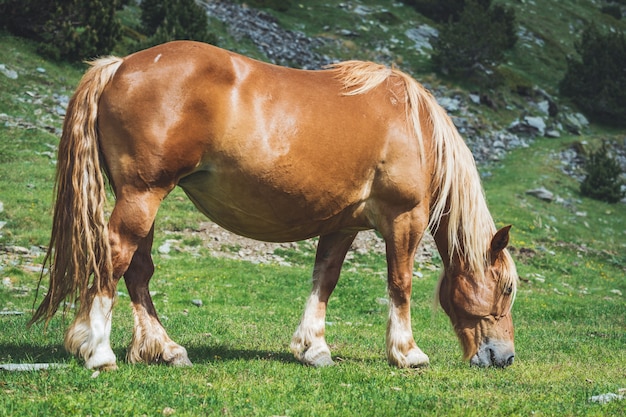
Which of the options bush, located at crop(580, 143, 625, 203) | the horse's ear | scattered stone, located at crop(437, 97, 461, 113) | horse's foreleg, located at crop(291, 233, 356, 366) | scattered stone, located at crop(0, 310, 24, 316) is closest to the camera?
horse's foreleg, located at crop(291, 233, 356, 366)

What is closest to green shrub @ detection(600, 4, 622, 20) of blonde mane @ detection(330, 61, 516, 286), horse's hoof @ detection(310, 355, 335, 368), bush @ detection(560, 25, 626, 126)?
bush @ detection(560, 25, 626, 126)

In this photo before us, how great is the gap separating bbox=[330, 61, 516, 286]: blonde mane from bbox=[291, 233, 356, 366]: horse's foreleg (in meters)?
0.91

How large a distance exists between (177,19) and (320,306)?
22.1 m

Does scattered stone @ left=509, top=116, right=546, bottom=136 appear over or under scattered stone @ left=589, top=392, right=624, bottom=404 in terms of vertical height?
under

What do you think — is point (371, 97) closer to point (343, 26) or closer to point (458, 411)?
point (458, 411)

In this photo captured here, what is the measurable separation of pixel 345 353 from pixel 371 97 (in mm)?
2557

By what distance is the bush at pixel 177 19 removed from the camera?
86.2 ft

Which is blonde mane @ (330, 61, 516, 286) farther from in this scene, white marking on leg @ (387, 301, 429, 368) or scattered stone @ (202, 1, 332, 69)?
scattered stone @ (202, 1, 332, 69)

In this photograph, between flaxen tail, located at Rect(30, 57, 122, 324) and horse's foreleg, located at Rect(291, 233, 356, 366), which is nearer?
flaxen tail, located at Rect(30, 57, 122, 324)

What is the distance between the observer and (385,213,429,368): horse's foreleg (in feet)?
20.4

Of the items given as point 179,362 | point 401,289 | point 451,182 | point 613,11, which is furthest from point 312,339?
point 613,11

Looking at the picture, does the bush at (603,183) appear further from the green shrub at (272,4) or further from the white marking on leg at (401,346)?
the white marking on leg at (401,346)

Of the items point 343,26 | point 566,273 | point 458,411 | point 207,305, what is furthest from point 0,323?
point 343,26

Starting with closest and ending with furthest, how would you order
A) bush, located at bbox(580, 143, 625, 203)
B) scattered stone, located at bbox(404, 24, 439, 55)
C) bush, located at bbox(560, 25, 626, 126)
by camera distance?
bush, located at bbox(580, 143, 625, 203)
bush, located at bbox(560, 25, 626, 126)
scattered stone, located at bbox(404, 24, 439, 55)
